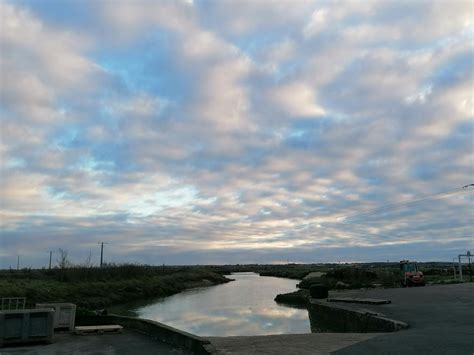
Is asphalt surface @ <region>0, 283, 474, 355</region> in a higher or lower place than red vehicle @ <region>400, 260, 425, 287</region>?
lower

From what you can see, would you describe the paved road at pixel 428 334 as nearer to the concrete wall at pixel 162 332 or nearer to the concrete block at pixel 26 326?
the concrete wall at pixel 162 332

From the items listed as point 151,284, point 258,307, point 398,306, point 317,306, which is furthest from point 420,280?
point 151,284

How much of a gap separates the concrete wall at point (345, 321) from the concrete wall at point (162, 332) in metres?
6.47

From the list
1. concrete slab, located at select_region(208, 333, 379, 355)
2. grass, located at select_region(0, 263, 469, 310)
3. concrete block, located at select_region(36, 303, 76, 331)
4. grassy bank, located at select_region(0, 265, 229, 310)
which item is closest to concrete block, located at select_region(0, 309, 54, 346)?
concrete block, located at select_region(36, 303, 76, 331)

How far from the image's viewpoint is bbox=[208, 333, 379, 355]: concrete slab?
34.4 feet

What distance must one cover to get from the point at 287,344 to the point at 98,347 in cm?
504

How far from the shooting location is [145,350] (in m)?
12.2

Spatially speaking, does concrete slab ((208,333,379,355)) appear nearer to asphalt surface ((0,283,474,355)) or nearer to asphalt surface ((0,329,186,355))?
asphalt surface ((0,283,474,355))

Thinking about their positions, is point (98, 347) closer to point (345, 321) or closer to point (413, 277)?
point (345, 321)

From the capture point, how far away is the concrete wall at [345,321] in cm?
1541

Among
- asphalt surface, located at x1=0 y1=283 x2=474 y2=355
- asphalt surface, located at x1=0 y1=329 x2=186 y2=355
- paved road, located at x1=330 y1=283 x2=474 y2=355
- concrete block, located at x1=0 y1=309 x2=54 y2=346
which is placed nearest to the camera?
paved road, located at x1=330 y1=283 x2=474 y2=355

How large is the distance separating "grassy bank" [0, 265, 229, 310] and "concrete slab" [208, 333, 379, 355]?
698 inches

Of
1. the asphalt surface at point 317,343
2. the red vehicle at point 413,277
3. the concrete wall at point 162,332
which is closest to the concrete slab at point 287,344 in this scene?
the asphalt surface at point 317,343

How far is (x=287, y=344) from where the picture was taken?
38.4ft
